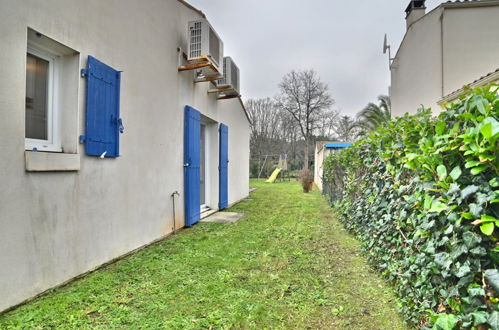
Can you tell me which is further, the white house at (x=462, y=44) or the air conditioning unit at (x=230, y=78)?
the white house at (x=462, y=44)

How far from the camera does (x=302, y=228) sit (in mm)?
5078

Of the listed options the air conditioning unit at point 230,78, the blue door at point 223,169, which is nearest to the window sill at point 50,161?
the air conditioning unit at point 230,78

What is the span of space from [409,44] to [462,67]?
2646mm

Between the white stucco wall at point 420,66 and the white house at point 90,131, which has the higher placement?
the white stucco wall at point 420,66

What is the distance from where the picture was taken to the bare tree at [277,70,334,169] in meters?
22.8

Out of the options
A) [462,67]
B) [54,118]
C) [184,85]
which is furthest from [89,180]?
[462,67]

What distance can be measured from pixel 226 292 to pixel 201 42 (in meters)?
4.17

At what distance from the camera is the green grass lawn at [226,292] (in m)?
2.02

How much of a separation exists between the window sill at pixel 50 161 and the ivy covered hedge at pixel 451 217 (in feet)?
9.84

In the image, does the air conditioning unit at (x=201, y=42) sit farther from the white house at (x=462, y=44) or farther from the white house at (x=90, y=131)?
the white house at (x=462, y=44)

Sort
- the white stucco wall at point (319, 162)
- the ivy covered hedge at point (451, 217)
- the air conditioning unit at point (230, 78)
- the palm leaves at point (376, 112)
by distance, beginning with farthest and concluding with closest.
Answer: the palm leaves at point (376, 112) < the white stucco wall at point (319, 162) < the air conditioning unit at point (230, 78) < the ivy covered hedge at point (451, 217)

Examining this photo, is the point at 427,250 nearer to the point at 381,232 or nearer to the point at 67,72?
the point at 381,232

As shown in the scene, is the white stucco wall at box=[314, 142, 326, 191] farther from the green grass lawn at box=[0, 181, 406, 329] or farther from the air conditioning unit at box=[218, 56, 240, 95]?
the green grass lawn at box=[0, 181, 406, 329]

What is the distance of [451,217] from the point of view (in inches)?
54.2
